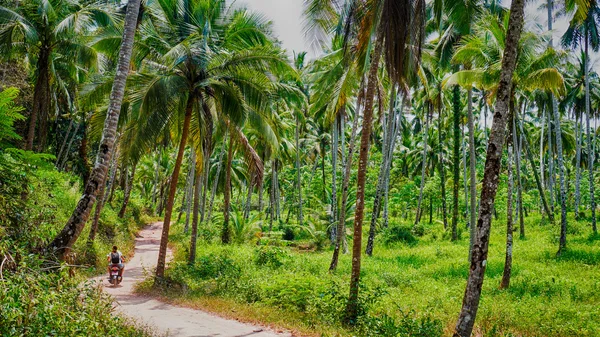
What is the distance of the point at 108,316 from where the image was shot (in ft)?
19.1

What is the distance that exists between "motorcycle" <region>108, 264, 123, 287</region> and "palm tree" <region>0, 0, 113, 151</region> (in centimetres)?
434

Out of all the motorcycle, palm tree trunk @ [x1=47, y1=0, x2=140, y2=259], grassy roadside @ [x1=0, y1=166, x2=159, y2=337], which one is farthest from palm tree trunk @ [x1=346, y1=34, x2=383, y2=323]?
the motorcycle

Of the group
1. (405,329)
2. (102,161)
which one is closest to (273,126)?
(102,161)

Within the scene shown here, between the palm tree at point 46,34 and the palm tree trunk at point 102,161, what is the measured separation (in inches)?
231

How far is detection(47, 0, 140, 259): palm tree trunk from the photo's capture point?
251 inches

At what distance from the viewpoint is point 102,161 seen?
7.00 metres

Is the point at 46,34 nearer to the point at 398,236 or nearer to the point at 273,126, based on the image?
the point at 273,126

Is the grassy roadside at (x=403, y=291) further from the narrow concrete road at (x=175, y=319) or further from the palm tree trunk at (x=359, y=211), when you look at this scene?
the narrow concrete road at (x=175, y=319)

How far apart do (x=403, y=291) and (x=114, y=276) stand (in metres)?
8.60

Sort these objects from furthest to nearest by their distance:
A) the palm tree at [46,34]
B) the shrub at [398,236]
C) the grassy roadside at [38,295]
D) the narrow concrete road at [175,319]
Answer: the shrub at [398,236], the palm tree at [46,34], the narrow concrete road at [175,319], the grassy roadside at [38,295]

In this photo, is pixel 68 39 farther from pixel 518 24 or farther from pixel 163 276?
pixel 518 24

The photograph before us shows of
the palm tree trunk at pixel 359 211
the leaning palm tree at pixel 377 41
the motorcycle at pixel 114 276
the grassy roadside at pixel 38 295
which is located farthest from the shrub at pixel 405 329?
the motorcycle at pixel 114 276

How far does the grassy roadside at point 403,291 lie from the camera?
8.80 m

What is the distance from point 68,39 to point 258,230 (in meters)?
13.2
